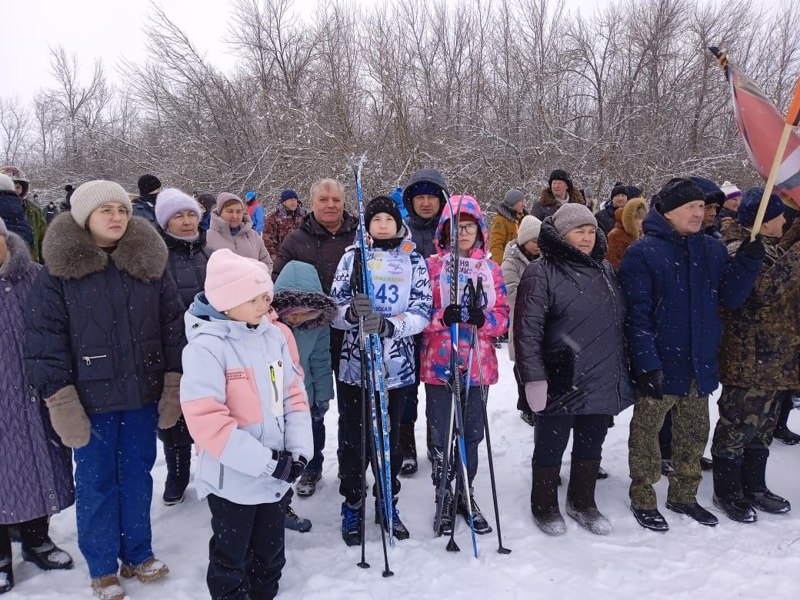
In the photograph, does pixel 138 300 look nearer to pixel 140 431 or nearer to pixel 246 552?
pixel 140 431

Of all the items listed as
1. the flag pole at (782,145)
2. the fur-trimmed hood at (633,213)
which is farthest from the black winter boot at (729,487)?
the fur-trimmed hood at (633,213)

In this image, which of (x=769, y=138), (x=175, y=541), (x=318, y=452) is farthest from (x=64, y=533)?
(x=769, y=138)

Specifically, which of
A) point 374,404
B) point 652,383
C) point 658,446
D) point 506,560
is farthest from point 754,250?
point 374,404

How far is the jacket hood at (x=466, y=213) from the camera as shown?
3.22 meters

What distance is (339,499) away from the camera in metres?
3.70

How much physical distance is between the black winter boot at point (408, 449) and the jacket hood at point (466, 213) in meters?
1.55

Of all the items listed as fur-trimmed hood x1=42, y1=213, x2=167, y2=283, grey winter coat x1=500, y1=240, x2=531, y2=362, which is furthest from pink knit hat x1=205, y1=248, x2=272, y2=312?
grey winter coat x1=500, y1=240, x2=531, y2=362

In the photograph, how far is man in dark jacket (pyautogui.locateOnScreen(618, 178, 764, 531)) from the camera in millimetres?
3184

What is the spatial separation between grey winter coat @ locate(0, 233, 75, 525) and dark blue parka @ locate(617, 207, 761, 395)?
3.40m

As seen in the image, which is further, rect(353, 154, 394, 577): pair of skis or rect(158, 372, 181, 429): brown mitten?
rect(353, 154, 394, 577): pair of skis

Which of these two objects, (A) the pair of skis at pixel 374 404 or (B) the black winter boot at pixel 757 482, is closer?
(A) the pair of skis at pixel 374 404

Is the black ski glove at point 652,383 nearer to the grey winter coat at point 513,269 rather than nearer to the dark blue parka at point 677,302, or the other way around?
the dark blue parka at point 677,302

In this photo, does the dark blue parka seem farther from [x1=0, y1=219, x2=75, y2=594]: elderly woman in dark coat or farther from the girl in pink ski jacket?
[x1=0, y1=219, x2=75, y2=594]: elderly woman in dark coat

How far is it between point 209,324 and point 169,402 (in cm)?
74
